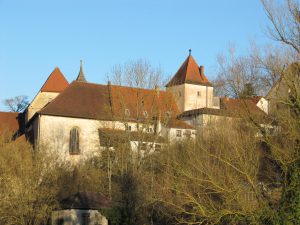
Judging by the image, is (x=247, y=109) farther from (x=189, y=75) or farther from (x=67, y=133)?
(x=189, y=75)

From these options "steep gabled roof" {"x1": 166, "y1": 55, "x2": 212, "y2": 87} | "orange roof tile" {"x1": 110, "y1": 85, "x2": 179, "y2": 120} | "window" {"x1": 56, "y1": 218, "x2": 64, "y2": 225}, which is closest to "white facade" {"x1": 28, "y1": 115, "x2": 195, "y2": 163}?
"orange roof tile" {"x1": 110, "y1": 85, "x2": 179, "y2": 120}

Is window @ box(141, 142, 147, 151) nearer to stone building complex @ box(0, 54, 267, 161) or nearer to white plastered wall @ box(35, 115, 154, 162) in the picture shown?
stone building complex @ box(0, 54, 267, 161)

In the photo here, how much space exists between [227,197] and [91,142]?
102 feet

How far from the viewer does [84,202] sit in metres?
29.2

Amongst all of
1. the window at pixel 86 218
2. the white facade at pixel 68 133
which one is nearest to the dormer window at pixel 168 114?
the white facade at pixel 68 133

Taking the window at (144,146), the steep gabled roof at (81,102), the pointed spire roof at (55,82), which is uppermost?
the pointed spire roof at (55,82)

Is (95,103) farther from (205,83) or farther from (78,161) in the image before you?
(205,83)

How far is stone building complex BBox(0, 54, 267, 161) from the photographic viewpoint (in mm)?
40500

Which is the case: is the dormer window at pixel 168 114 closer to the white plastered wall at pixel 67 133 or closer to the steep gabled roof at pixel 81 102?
the steep gabled roof at pixel 81 102

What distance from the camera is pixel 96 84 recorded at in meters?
52.7

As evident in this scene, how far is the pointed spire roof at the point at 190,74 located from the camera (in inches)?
2282

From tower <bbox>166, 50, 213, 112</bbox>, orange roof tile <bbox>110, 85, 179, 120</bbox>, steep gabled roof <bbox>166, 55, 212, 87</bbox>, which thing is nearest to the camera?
orange roof tile <bbox>110, 85, 179, 120</bbox>

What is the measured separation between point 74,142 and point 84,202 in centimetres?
1832

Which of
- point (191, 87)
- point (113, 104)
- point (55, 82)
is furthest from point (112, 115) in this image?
point (55, 82)
